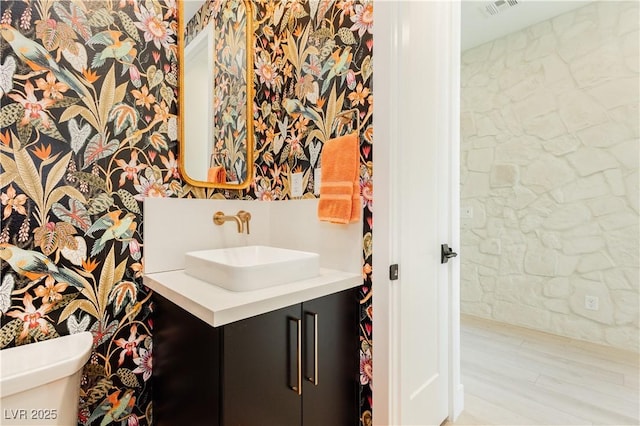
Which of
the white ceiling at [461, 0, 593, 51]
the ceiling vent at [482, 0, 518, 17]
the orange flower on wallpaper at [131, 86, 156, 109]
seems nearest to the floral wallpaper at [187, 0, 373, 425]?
the orange flower on wallpaper at [131, 86, 156, 109]

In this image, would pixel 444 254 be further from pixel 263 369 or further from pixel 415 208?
pixel 263 369

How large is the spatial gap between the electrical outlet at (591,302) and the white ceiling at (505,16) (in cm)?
235

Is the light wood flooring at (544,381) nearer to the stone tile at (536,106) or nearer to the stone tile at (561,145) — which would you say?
the stone tile at (561,145)

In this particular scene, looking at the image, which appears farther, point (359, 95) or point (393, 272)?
point (359, 95)

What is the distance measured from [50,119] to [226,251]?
82 cm

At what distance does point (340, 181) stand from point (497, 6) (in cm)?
232

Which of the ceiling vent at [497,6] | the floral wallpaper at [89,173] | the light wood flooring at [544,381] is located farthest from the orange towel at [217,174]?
the ceiling vent at [497,6]

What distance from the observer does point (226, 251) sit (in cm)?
146

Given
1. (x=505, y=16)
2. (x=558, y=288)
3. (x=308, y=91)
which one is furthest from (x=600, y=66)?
(x=308, y=91)

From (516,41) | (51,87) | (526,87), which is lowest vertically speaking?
(51,87)

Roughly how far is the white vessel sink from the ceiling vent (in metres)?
2.57

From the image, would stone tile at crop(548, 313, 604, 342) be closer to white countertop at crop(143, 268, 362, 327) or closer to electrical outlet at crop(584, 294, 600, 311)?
electrical outlet at crop(584, 294, 600, 311)

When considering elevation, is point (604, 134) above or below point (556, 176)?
above

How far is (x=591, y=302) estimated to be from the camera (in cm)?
242
